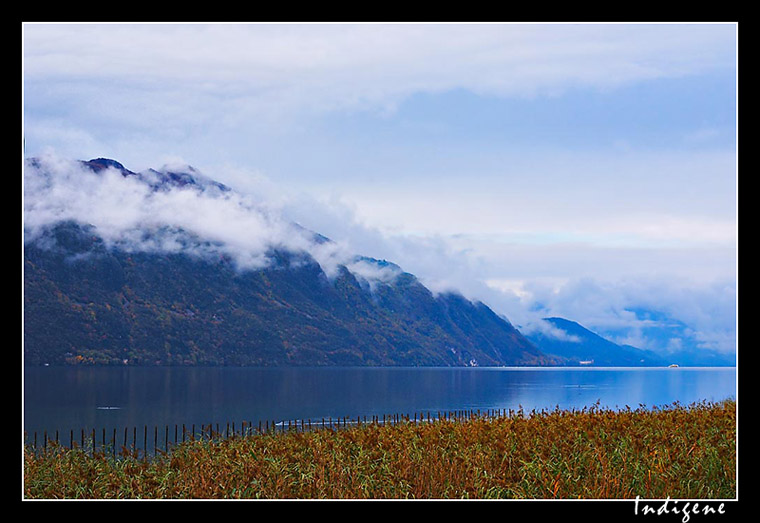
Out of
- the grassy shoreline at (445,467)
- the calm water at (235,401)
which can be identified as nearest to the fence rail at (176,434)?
the grassy shoreline at (445,467)

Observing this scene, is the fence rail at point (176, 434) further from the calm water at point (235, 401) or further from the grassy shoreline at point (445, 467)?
the calm water at point (235, 401)

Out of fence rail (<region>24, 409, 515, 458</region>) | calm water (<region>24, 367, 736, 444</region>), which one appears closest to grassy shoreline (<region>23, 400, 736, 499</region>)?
fence rail (<region>24, 409, 515, 458</region>)

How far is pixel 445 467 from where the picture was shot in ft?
41.8

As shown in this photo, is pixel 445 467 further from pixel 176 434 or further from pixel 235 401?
Answer: pixel 235 401

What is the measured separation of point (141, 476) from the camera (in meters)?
13.5

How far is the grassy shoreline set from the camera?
1161cm

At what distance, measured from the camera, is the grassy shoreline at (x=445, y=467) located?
11.6 meters

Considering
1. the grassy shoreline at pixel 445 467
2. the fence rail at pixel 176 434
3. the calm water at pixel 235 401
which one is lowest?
the calm water at pixel 235 401

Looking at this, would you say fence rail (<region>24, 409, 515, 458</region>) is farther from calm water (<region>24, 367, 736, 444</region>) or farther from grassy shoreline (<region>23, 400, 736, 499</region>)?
calm water (<region>24, 367, 736, 444</region>)

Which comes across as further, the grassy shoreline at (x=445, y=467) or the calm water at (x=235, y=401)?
the calm water at (x=235, y=401)

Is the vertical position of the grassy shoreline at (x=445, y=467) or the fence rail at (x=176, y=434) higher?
the grassy shoreline at (x=445, y=467)
